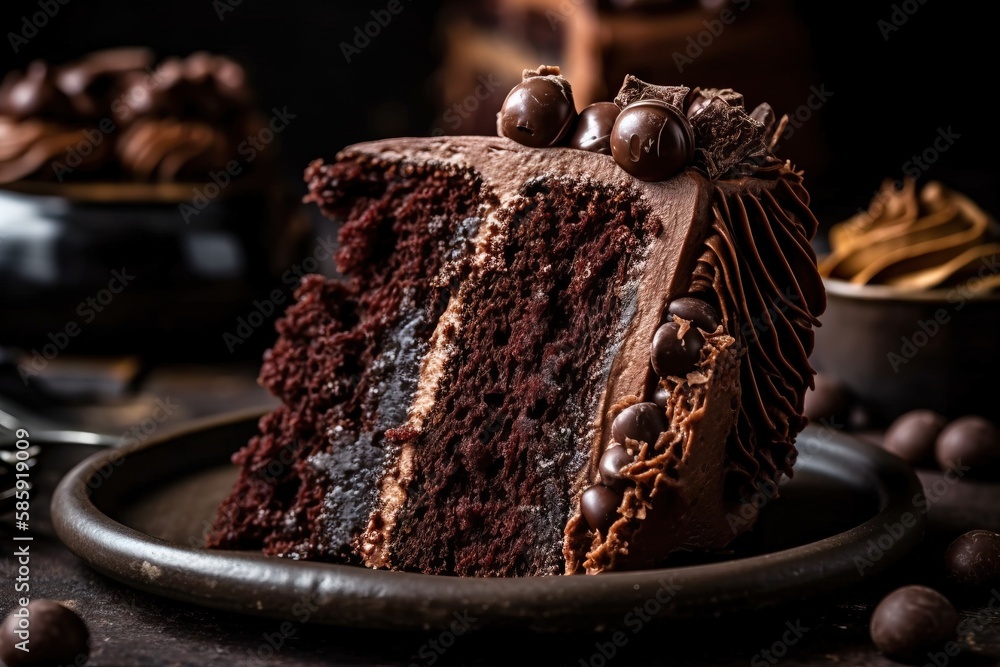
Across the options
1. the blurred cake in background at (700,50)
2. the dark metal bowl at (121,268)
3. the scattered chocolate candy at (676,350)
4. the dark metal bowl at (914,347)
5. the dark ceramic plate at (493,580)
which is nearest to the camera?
the dark ceramic plate at (493,580)

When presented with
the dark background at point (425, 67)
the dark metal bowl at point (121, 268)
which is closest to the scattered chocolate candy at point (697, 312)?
the dark metal bowl at point (121, 268)

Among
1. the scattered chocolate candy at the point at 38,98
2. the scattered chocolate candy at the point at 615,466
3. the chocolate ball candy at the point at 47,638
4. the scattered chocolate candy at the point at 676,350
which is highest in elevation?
the scattered chocolate candy at the point at 676,350

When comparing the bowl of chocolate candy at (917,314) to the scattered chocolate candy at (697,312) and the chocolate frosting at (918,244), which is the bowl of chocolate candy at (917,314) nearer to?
the chocolate frosting at (918,244)

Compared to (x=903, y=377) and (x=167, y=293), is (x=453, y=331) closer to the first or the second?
(x=903, y=377)

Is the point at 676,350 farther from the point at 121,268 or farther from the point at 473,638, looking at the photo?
the point at 121,268

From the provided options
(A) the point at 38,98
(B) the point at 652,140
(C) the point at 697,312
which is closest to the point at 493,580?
(C) the point at 697,312

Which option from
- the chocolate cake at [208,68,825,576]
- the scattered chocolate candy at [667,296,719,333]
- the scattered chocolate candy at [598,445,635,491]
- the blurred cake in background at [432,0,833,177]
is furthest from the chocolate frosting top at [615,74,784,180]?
the blurred cake in background at [432,0,833,177]

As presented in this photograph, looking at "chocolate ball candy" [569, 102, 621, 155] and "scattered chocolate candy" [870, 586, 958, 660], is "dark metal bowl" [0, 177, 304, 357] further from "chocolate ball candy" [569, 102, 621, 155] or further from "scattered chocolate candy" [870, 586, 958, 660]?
"scattered chocolate candy" [870, 586, 958, 660]
